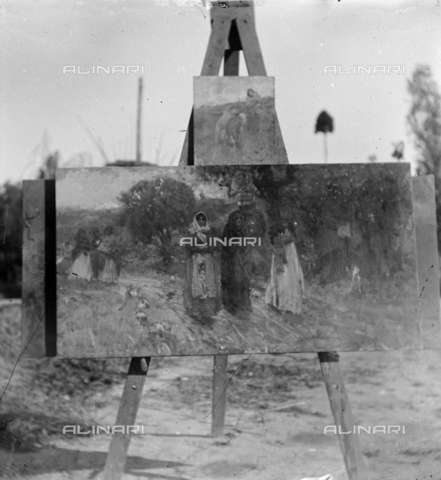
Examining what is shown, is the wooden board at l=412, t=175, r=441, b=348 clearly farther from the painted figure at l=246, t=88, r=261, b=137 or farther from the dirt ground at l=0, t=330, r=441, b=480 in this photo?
the dirt ground at l=0, t=330, r=441, b=480

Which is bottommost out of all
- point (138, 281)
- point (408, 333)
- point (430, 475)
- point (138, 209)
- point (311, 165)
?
point (430, 475)

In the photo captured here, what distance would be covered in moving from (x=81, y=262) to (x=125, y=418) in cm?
95

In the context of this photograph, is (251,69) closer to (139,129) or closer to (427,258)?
(139,129)

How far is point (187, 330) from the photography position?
4012 mm

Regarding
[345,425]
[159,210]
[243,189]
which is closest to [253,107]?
[243,189]

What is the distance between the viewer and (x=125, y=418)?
399 cm

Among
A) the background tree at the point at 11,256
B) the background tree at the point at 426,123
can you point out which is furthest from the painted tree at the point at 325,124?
the background tree at the point at 11,256

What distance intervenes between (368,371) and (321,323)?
383 centimetres

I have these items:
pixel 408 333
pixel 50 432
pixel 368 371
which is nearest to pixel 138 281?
pixel 408 333

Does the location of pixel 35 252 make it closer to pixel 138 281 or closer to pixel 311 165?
pixel 138 281

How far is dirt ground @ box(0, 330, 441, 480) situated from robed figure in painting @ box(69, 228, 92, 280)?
165 centimetres

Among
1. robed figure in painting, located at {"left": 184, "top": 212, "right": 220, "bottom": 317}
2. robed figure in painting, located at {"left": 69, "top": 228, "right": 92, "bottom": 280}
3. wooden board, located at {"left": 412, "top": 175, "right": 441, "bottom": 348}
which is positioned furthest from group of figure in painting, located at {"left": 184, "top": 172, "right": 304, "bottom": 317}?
wooden board, located at {"left": 412, "top": 175, "right": 441, "bottom": 348}

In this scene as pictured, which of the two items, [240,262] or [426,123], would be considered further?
[426,123]

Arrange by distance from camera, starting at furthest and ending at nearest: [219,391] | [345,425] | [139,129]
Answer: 1. [139,129]
2. [219,391]
3. [345,425]
